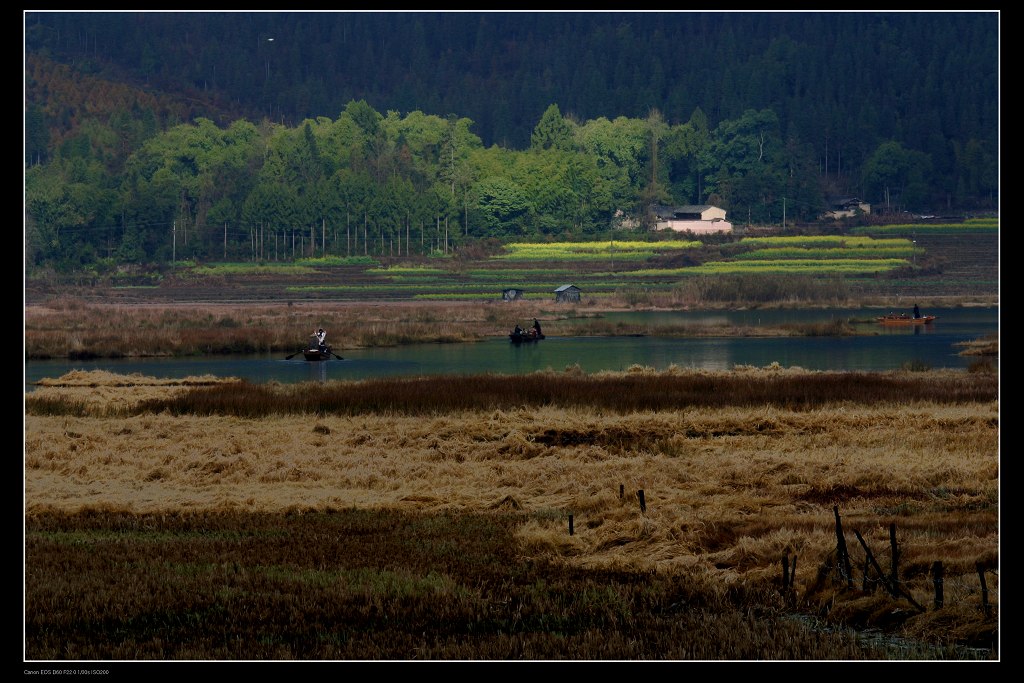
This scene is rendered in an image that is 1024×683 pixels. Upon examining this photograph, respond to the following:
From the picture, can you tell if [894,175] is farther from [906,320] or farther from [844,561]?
[844,561]

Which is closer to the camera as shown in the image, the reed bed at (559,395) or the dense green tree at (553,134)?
the reed bed at (559,395)

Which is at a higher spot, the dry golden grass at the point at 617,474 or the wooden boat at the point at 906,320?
the dry golden grass at the point at 617,474

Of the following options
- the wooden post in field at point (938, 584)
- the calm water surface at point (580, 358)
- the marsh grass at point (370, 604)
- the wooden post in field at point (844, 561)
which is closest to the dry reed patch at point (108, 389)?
the calm water surface at point (580, 358)

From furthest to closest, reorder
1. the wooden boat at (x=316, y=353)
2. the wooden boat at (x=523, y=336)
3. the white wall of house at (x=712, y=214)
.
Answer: the white wall of house at (x=712, y=214) → the wooden boat at (x=523, y=336) → the wooden boat at (x=316, y=353)

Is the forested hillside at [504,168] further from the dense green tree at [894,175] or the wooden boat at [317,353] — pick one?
the wooden boat at [317,353]

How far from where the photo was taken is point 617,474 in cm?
2205

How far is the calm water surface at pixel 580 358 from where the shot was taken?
45.9 metres

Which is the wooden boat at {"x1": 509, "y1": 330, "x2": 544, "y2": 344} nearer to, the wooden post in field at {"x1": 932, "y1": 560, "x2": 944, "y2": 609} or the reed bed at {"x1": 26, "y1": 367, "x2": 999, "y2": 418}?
the reed bed at {"x1": 26, "y1": 367, "x2": 999, "y2": 418}

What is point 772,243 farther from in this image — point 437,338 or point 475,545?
point 475,545

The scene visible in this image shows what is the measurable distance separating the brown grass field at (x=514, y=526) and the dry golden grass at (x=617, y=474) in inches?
2.6

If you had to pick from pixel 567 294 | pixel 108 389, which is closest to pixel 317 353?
pixel 108 389

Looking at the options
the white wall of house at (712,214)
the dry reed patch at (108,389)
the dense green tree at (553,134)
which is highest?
the dense green tree at (553,134)
